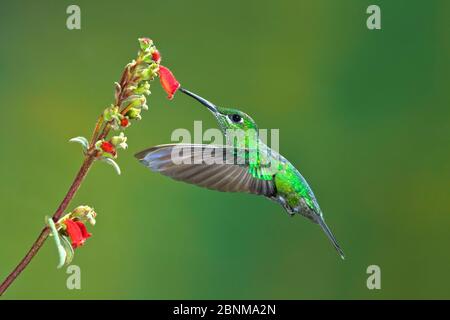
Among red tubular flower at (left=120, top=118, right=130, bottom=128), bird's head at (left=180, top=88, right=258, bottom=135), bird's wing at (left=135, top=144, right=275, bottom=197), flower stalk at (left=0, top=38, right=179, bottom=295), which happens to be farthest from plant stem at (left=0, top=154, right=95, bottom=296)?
bird's head at (left=180, top=88, right=258, bottom=135)

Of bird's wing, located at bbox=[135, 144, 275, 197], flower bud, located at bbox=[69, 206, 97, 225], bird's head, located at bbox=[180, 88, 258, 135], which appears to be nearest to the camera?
flower bud, located at bbox=[69, 206, 97, 225]

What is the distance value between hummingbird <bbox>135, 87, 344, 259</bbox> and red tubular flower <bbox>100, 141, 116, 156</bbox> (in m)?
0.49

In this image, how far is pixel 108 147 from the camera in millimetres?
1424

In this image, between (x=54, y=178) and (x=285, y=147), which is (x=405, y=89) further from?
(x=54, y=178)

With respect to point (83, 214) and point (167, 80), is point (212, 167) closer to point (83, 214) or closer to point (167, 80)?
point (167, 80)

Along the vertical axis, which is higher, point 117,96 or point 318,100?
point 318,100

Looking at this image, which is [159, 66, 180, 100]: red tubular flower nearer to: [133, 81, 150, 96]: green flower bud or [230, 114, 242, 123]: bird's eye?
[133, 81, 150, 96]: green flower bud

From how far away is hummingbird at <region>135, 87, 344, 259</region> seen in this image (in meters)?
2.08

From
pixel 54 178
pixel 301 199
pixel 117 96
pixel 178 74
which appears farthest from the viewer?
pixel 178 74

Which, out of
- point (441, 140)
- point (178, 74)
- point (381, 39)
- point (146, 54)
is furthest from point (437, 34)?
point (146, 54)

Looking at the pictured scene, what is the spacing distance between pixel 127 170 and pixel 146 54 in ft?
9.52

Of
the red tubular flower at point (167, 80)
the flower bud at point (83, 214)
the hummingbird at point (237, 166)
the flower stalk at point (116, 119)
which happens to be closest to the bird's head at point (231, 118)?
the hummingbird at point (237, 166)

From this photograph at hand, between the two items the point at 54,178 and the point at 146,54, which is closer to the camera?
the point at 146,54

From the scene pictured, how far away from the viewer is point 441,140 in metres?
4.50
